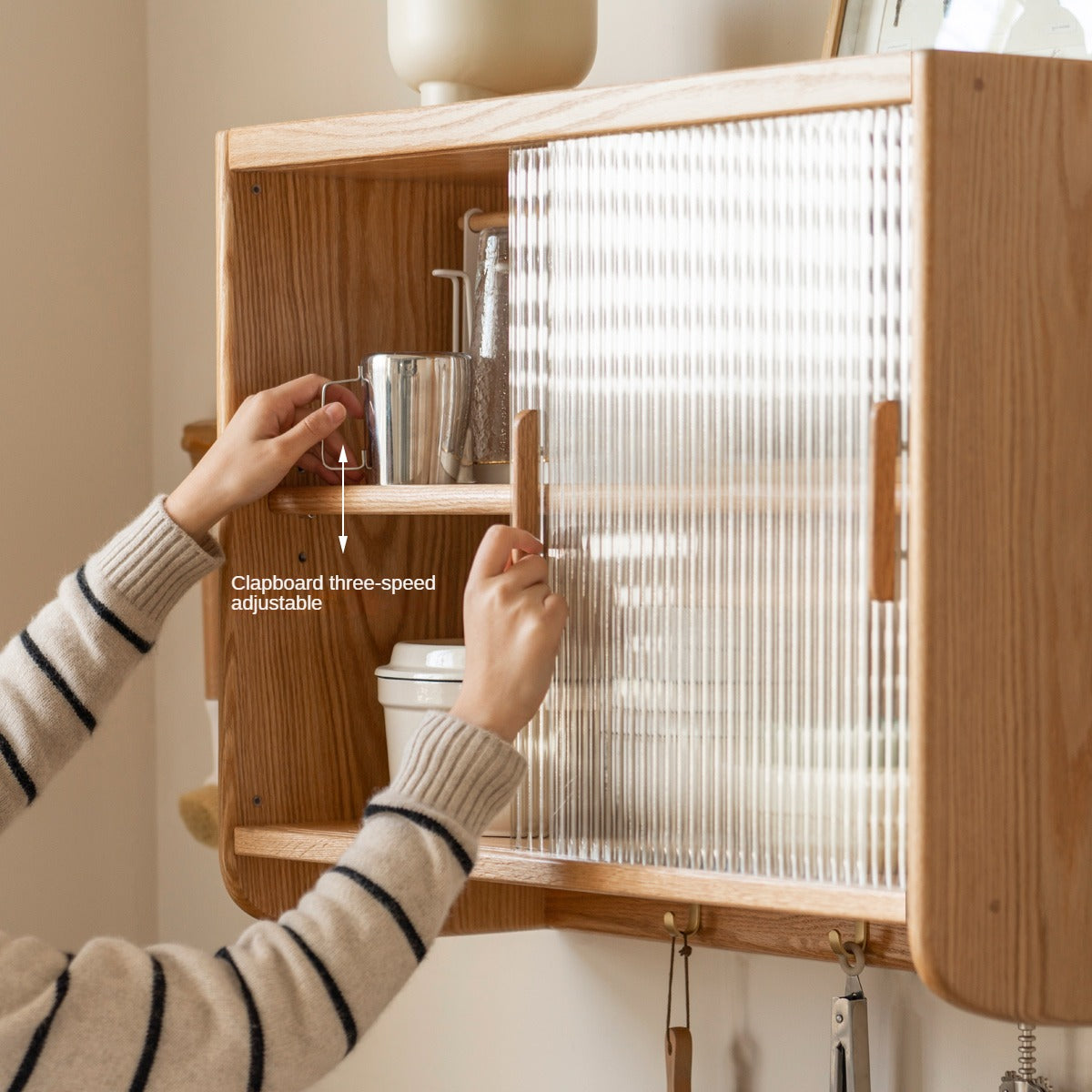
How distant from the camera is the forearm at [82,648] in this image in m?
1.07

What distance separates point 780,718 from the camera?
91 centimetres

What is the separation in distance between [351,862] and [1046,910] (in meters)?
0.42

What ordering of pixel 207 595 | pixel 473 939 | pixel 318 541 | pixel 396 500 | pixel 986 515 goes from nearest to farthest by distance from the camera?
pixel 986 515
pixel 396 500
pixel 318 541
pixel 473 939
pixel 207 595

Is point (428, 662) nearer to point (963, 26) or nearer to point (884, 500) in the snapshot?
point (884, 500)

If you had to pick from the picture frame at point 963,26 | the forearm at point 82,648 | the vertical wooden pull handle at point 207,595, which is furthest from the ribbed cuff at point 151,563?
the picture frame at point 963,26

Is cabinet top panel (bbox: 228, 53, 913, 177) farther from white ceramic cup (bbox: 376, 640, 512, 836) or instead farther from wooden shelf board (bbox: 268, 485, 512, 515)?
white ceramic cup (bbox: 376, 640, 512, 836)

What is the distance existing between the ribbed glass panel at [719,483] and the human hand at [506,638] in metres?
0.04

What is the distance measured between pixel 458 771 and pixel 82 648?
36 cm

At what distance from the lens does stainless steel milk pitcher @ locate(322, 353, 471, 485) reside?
3.53 ft

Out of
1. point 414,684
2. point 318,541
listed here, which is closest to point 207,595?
point 318,541

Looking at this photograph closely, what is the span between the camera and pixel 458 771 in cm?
91

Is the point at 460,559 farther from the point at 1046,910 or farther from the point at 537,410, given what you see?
the point at 1046,910

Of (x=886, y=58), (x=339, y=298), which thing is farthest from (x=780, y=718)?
(x=339, y=298)

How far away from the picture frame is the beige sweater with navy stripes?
62 centimetres
